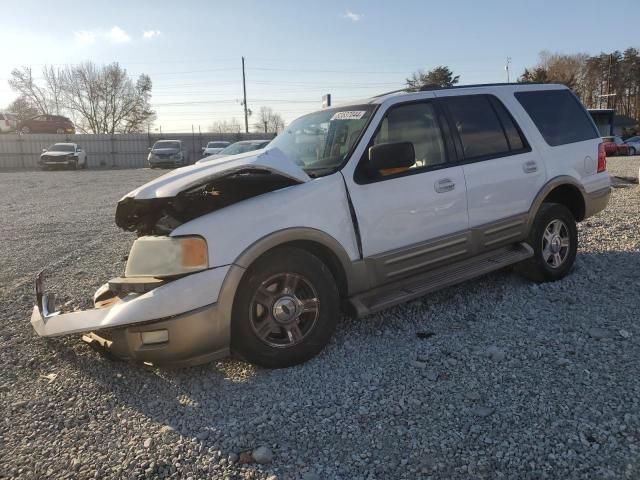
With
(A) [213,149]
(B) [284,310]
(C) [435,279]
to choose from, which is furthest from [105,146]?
(B) [284,310]

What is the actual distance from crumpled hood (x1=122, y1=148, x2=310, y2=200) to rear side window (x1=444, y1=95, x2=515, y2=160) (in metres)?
1.60

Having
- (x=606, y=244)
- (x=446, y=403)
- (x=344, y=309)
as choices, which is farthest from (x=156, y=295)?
(x=606, y=244)

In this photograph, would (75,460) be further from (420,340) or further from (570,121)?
(570,121)

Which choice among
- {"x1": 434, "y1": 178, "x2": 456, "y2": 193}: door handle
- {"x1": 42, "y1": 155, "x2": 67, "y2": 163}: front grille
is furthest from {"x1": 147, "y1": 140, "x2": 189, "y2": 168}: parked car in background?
{"x1": 434, "y1": 178, "x2": 456, "y2": 193}: door handle

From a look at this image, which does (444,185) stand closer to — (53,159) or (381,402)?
(381,402)

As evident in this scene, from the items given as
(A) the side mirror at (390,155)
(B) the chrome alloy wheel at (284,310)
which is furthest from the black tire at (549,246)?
(B) the chrome alloy wheel at (284,310)

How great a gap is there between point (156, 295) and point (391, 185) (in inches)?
73.6

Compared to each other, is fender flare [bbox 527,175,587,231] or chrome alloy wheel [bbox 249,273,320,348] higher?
fender flare [bbox 527,175,587,231]

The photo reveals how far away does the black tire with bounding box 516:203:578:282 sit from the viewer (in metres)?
5.01

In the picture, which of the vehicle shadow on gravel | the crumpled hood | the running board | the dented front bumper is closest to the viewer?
the vehicle shadow on gravel

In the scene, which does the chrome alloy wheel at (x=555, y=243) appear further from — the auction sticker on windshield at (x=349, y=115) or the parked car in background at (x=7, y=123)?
the parked car in background at (x=7, y=123)

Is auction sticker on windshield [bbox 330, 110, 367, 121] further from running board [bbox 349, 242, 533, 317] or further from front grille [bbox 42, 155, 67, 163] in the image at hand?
front grille [bbox 42, 155, 67, 163]

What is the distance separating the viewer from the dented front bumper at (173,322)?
3.16 metres

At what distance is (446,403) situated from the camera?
3055 millimetres
